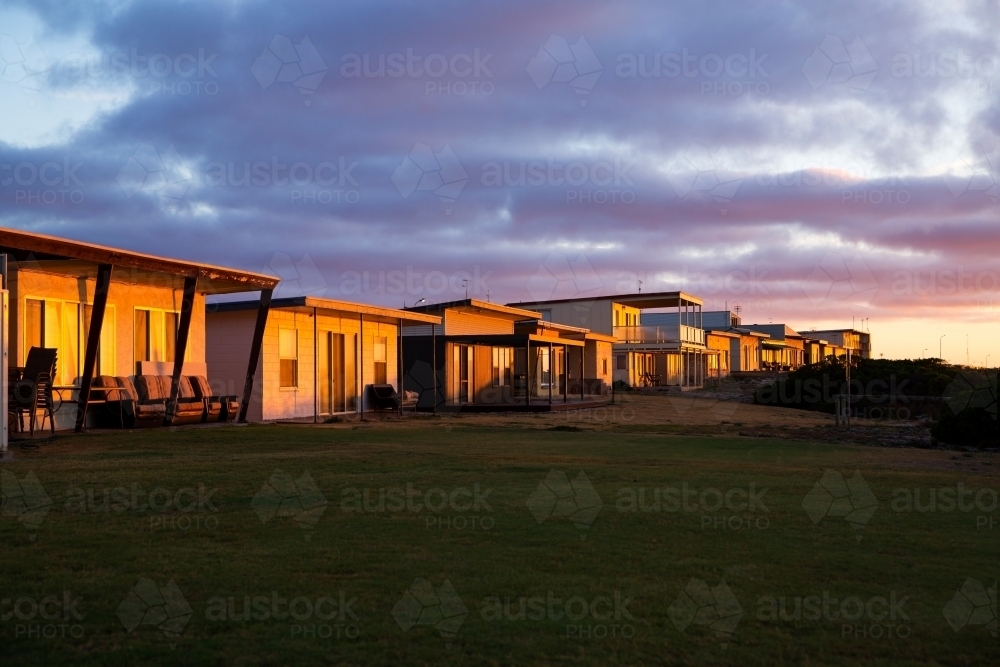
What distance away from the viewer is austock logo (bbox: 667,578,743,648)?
4703 mm

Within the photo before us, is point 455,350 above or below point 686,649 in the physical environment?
above

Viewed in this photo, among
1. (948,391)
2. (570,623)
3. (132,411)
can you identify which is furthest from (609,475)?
(948,391)

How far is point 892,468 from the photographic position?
12.5 metres

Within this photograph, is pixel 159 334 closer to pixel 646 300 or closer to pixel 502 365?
pixel 502 365

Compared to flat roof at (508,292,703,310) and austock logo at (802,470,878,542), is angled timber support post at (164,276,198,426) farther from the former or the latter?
flat roof at (508,292,703,310)

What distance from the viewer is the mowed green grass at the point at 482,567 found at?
4.35m

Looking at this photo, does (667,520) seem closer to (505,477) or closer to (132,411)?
(505,477)

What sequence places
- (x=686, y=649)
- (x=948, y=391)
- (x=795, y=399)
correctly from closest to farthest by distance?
(x=686, y=649)
(x=948, y=391)
(x=795, y=399)

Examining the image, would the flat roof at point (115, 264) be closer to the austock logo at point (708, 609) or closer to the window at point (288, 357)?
the window at point (288, 357)

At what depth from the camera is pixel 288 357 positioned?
21953 millimetres

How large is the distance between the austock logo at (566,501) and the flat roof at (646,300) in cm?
3589

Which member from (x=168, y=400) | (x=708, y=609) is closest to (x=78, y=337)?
(x=168, y=400)

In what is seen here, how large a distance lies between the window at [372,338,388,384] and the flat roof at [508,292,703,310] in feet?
71.2

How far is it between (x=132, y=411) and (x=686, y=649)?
45.0 feet
